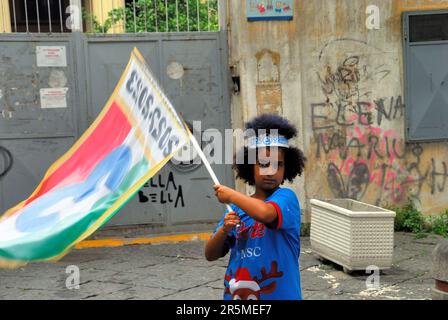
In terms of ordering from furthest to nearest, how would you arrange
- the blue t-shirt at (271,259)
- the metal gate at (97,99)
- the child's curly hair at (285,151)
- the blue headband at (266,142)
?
the metal gate at (97,99) < the child's curly hair at (285,151) < the blue headband at (266,142) < the blue t-shirt at (271,259)

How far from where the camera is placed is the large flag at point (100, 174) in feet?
8.73

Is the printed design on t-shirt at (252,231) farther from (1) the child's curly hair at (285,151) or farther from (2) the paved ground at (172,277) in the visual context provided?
(2) the paved ground at (172,277)

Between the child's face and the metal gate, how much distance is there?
17.9ft

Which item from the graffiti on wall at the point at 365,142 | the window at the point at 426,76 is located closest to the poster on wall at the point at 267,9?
the graffiti on wall at the point at 365,142

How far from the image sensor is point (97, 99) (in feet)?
27.4

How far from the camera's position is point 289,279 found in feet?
10.0

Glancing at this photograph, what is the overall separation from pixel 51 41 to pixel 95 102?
0.94 meters

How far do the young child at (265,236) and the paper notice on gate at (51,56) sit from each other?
18.5 ft

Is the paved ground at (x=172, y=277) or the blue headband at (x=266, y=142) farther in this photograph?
the paved ground at (x=172, y=277)

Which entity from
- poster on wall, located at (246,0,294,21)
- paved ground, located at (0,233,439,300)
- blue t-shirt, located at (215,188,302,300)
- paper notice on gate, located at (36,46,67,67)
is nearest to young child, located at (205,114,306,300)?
blue t-shirt, located at (215,188,302,300)

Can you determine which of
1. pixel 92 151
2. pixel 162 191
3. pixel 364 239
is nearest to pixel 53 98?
pixel 162 191

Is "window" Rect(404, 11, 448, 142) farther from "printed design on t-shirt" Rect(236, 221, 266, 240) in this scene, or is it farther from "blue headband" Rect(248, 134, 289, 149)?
"printed design on t-shirt" Rect(236, 221, 266, 240)

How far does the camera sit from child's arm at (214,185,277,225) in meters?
2.90
